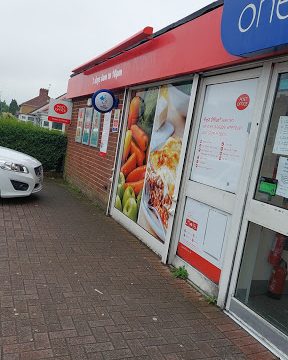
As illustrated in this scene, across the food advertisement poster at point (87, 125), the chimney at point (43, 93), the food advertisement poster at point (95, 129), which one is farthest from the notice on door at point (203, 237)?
the chimney at point (43, 93)

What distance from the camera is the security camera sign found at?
11.8 metres

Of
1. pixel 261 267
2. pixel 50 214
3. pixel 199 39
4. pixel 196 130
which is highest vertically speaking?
pixel 199 39

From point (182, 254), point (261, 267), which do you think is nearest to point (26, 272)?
point (182, 254)

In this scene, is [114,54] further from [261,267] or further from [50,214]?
[261,267]

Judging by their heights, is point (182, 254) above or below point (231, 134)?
below

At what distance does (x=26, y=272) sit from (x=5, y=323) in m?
1.15

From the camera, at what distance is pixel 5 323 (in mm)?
3252

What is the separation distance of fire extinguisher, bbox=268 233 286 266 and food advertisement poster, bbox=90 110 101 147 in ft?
19.5

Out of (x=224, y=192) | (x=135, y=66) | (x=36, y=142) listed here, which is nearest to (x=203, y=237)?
(x=224, y=192)

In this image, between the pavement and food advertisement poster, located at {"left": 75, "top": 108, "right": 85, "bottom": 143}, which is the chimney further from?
the pavement

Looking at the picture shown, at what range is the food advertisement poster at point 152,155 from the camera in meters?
5.53

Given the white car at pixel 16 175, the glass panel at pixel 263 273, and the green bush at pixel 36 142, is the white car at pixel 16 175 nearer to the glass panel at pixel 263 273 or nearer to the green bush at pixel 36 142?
the green bush at pixel 36 142

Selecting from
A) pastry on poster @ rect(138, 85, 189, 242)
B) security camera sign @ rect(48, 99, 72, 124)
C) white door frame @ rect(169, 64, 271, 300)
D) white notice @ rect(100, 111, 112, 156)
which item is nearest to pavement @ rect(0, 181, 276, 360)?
white door frame @ rect(169, 64, 271, 300)

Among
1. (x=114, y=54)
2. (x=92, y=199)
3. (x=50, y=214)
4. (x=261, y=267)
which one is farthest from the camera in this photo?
(x=92, y=199)
